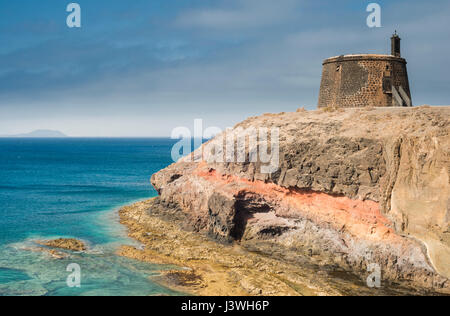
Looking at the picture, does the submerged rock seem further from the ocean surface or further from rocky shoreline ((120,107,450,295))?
rocky shoreline ((120,107,450,295))

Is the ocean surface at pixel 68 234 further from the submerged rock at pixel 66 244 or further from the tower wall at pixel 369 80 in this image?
the tower wall at pixel 369 80

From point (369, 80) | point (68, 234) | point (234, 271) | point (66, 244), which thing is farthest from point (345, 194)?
point (68, 234)

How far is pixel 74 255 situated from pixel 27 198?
24.8 metres

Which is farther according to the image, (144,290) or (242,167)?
(242,167)

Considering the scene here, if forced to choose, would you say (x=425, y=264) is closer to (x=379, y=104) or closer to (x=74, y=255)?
(x=379, y=104)

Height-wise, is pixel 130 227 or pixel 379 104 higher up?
pixel 379 104

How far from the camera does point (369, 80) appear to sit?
35.4 m

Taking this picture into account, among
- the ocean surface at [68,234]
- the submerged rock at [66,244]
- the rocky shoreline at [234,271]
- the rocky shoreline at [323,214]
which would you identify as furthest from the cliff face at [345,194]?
the submerged rock at [66,244]

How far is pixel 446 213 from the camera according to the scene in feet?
67.5

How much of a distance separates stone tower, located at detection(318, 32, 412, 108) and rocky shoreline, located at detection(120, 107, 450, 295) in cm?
588

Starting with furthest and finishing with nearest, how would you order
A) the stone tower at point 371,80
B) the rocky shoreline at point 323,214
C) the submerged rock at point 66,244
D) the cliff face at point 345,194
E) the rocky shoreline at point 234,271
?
the stone tower at point 371,80
the submerged rock at point 66,244
the cliff face at point 345,194
the rocky shoreline at point 323,214
the rocky shoreline at point 234,271

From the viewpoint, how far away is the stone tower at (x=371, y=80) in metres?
35.4
